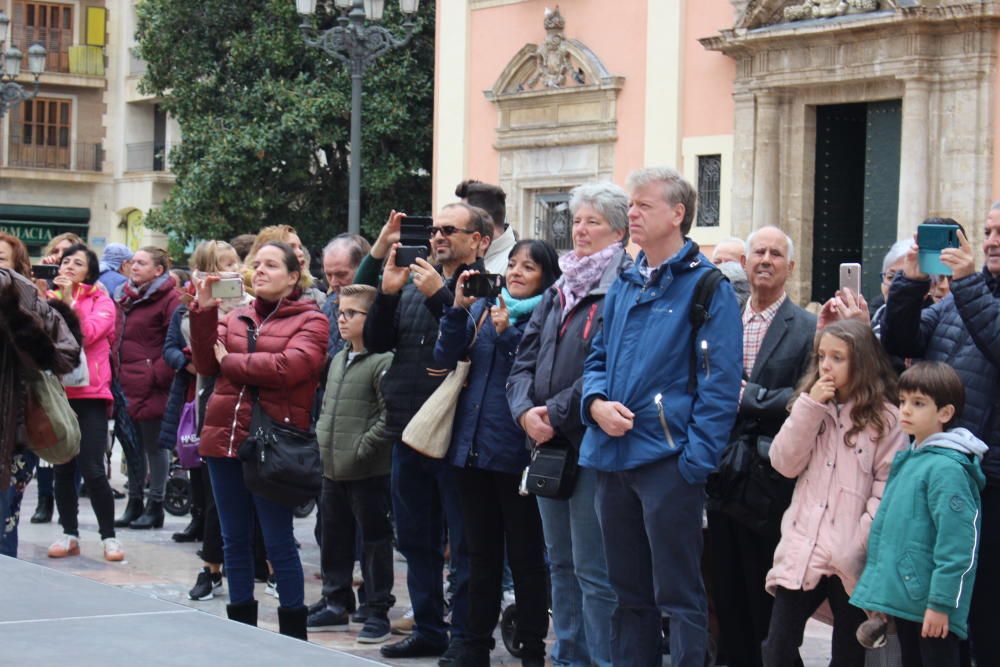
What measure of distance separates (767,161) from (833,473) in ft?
46.4

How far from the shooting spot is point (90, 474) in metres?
10.1

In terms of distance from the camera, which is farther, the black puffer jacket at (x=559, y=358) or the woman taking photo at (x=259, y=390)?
the woman taking photo at (x=259, y=390)

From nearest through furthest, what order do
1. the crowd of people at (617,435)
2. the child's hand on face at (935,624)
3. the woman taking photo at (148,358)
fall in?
the child's hand on face at (935,624)
the crowd of people at (617,435)
the woman taking photo at (148,358)

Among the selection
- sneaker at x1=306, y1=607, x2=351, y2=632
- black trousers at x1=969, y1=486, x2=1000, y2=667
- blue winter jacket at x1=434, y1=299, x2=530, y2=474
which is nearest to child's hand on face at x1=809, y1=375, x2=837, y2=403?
black trousers at x1=969, y1=486, x2=1000, y2=667

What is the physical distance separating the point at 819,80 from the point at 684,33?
218 centimetres

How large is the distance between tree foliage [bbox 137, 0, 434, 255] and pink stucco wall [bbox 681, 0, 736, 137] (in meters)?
6.74

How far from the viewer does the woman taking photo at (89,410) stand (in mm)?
10242

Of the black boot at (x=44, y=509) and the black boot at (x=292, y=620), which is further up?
the black boot at (x=292, y=620)

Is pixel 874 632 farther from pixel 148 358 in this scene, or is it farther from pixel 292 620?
pixel 148 358

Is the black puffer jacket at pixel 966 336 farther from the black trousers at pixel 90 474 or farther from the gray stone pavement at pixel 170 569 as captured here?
the black trousers at pixel 90 474

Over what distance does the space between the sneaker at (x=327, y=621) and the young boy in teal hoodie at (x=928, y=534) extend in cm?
343

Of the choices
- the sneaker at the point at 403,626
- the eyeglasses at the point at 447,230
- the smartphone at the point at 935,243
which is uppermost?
the eyeglasses at the point at 447,230

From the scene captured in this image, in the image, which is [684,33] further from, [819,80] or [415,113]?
[415,113]

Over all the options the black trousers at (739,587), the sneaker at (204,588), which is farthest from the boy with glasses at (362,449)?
the black trousers at (739,587)
